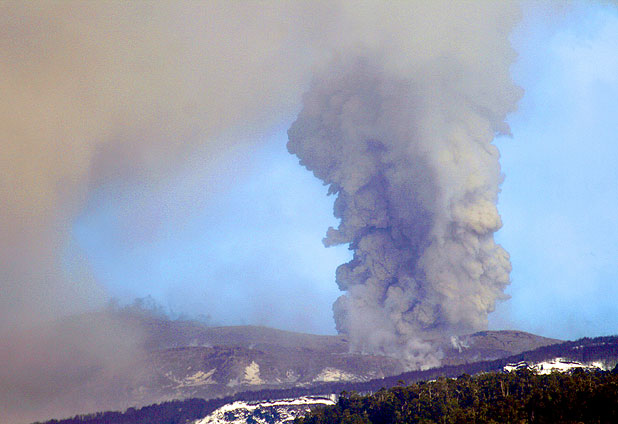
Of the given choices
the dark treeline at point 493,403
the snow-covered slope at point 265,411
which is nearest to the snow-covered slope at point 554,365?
the snow-covered slope at point 265,411

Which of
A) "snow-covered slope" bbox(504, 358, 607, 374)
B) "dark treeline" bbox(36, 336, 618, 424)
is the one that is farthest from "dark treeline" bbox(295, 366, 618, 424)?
"dark treeline" bbox(36, 336, 618, 424)

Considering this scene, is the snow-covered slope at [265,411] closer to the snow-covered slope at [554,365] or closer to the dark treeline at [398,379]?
the dark treeline at [398,379]

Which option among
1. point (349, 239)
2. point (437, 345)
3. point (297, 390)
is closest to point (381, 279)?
point (349, 239)

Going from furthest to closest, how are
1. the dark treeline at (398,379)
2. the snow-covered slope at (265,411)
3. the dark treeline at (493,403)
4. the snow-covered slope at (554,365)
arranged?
the dark treeline at (398,379), the snow-covered slope at (265,411), the snow-covered slope at (554,365), the dark treeline at (493,403)

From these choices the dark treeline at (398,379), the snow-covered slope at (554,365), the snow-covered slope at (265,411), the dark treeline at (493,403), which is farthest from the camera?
the dark treeline at (398,379)

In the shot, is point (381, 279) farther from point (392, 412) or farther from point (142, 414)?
point (142, 414)

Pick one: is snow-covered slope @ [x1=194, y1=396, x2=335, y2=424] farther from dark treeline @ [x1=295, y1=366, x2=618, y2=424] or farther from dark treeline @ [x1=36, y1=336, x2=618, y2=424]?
dark treeline @ [x1=295, y1=366, x2=618, y2=424]
